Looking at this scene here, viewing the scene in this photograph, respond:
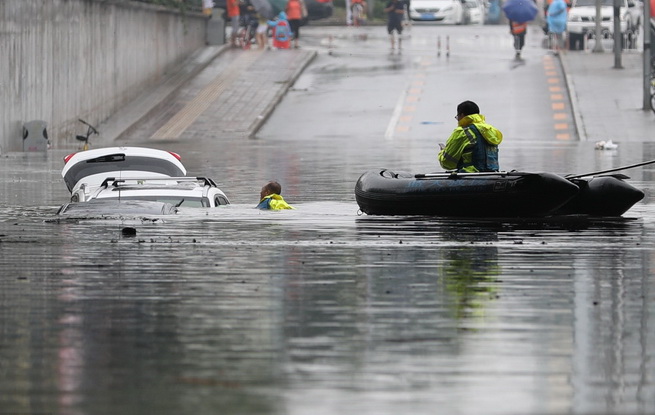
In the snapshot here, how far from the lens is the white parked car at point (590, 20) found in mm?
53031

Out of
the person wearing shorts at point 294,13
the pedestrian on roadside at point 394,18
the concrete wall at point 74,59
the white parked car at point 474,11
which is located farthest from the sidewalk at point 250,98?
the white parked car at point 474,11

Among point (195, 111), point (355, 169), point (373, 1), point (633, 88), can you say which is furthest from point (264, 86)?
point (373, 1)

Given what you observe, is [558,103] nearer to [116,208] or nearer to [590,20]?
[590,20]

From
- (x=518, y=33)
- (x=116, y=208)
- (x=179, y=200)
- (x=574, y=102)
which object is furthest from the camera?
(x=518, y=33)

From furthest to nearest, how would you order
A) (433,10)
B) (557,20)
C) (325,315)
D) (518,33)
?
(433,10)
(557,20)
(518,33)
(325,315)

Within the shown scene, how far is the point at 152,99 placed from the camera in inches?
1716

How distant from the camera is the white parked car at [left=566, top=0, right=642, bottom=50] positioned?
5303cm

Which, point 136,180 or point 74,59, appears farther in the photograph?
point 74,59

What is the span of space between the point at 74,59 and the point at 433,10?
28813mm

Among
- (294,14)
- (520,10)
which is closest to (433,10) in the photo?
(294,14)

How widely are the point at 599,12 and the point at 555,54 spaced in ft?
8.19

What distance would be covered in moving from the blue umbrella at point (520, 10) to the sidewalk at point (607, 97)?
1640mm

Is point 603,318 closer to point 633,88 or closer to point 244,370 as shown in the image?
point 244,370

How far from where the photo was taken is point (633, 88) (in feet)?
144
